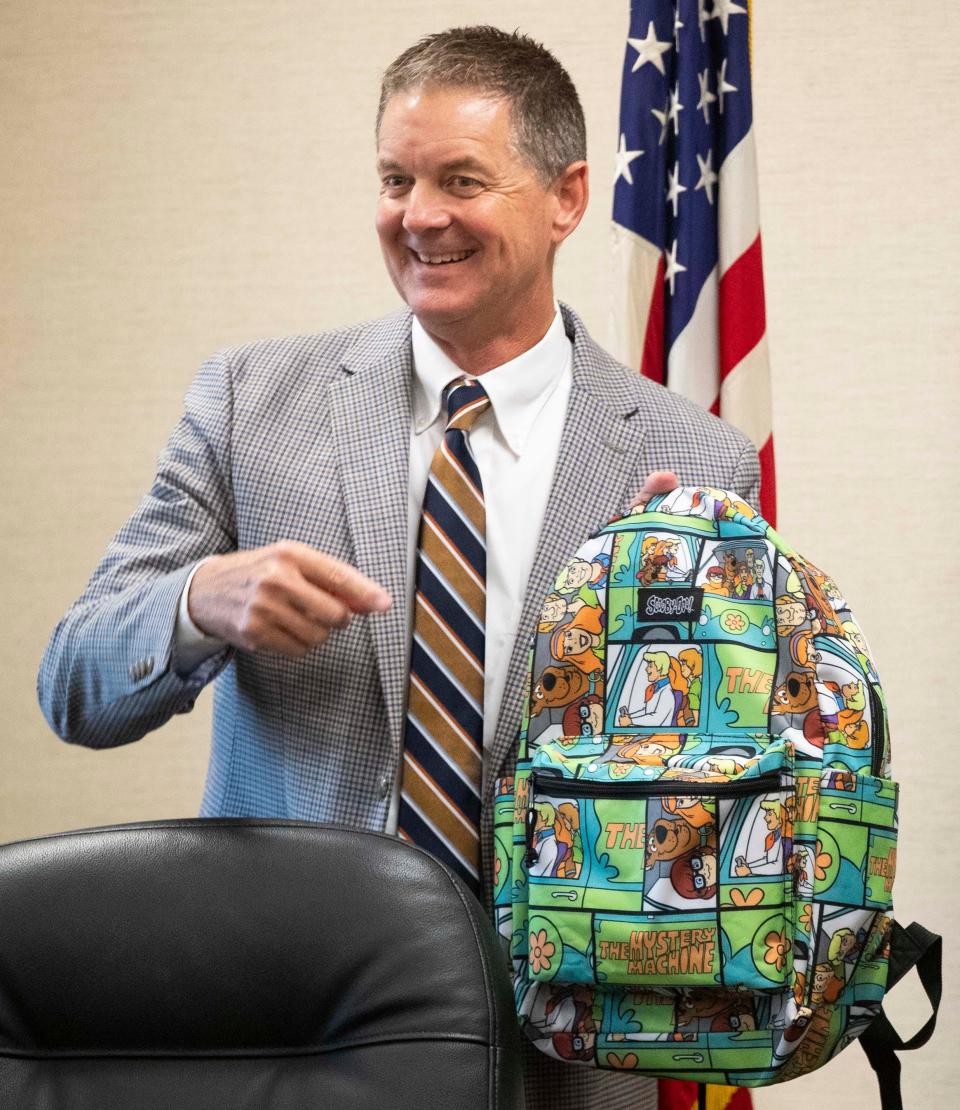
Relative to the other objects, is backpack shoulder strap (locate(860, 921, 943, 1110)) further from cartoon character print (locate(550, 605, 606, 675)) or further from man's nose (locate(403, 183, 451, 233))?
man's nose (locate(403, 183, 451, 233))

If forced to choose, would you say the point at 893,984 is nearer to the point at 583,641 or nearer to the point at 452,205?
the point at 583,641

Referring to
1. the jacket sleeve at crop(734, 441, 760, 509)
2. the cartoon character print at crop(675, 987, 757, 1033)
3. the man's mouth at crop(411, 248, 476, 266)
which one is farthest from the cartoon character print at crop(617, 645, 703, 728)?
the man's mouth at crop(411, 248, 476, 266)

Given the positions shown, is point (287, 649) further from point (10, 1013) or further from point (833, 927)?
point (833, 927)

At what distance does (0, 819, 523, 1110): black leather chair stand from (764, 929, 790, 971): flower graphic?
0.25 m

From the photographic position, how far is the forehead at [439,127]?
1.42 meters

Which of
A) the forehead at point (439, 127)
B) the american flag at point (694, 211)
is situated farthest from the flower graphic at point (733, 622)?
the american flag at point (694, 211)

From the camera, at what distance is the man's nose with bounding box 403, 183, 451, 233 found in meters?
1.41

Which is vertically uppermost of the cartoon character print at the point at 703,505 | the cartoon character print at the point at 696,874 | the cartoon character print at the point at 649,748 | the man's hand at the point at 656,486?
the man's hand at the point at 656,486

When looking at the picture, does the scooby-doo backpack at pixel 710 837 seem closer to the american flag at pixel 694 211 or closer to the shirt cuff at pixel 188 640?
the shirt cuff at pixel 188 640

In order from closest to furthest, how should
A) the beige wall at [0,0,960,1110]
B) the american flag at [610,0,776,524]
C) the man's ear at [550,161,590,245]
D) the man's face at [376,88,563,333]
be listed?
the man's face at [376,88,563,333] < the man's ear at [550,161,590,245] < the american flag at [610,0,776,524] < the beige wall at [0,0,960,1110]

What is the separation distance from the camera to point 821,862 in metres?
1.12

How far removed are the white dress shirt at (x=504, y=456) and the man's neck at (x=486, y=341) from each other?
0.03 ft

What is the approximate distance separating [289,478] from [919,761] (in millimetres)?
1537

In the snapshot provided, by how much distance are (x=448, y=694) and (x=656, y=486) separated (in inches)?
10.9
